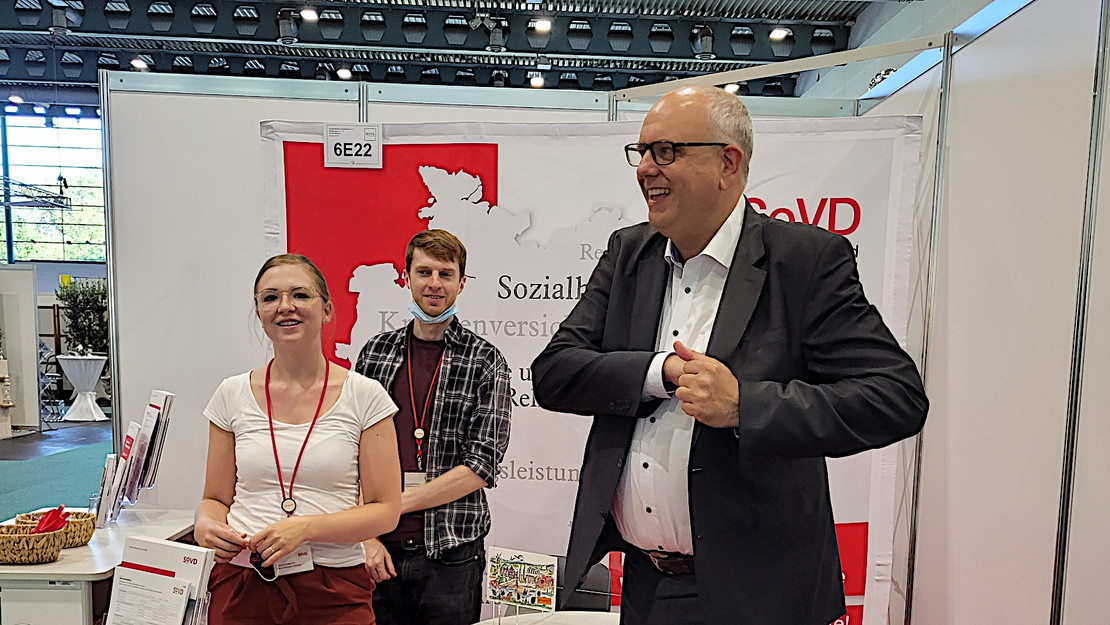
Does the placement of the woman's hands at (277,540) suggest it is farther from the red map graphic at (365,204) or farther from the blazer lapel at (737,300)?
the red map graphic at (365,204)

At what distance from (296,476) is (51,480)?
6045 mm

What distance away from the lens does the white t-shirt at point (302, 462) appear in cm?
174

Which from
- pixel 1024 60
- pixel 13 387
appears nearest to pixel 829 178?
pixel 1024 60

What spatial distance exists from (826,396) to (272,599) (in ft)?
4.48

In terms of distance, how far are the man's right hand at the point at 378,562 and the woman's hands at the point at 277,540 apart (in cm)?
40

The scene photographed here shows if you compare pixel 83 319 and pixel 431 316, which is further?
pixel 83 319

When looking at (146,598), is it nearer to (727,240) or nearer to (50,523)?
(50,523)

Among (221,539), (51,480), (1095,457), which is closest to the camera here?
(221,539)

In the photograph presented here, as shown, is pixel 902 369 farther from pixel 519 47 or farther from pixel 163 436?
pixel 519 47

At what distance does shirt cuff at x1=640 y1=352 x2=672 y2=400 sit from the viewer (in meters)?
1.28

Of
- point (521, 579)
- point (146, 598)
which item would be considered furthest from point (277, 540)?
point (521, 579)

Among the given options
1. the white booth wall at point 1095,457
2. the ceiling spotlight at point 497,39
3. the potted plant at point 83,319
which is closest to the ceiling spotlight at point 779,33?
the ceiling spotlight at point 497,39

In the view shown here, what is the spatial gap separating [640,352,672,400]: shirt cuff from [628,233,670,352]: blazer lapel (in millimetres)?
91

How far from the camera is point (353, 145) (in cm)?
268
